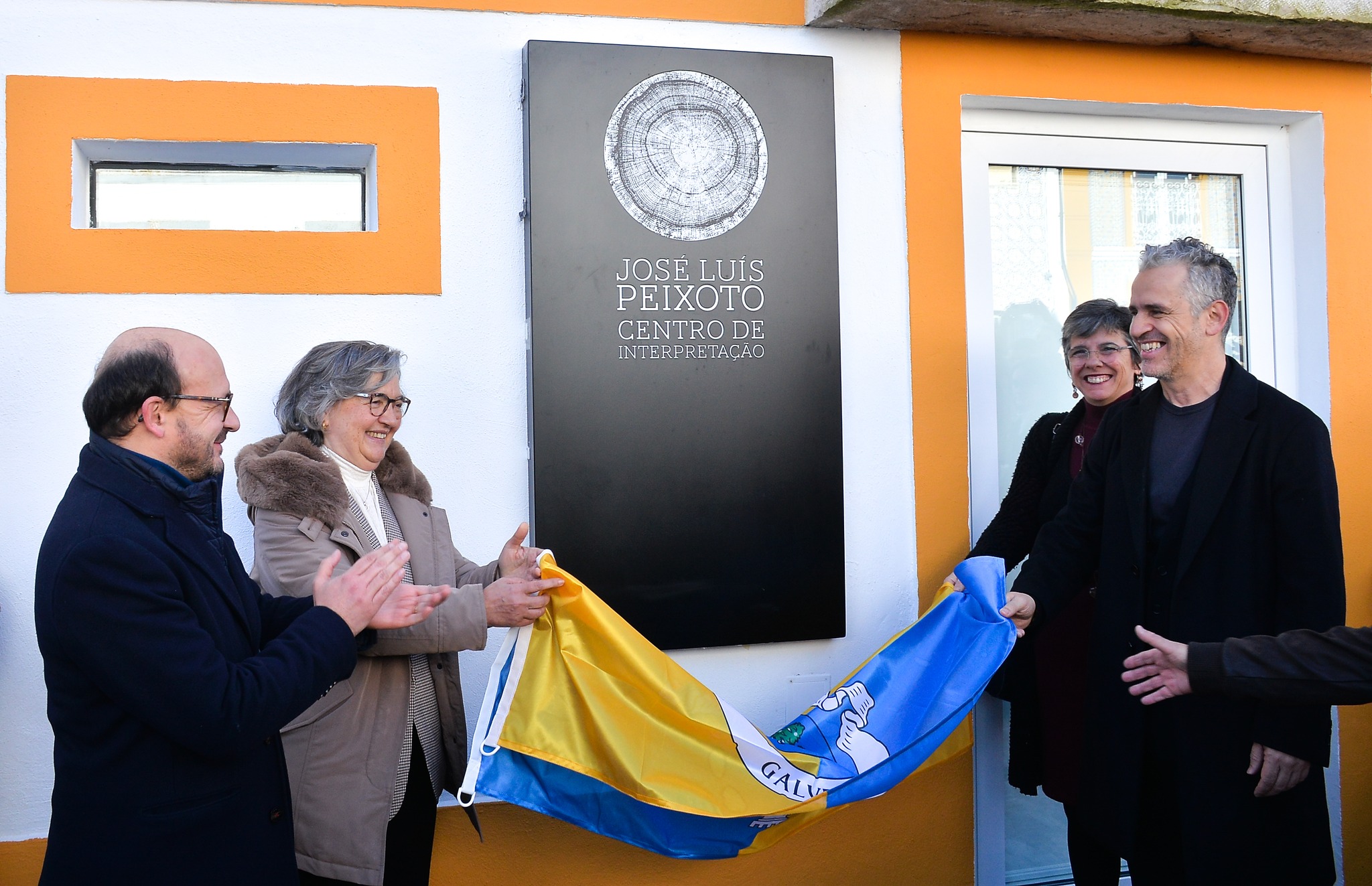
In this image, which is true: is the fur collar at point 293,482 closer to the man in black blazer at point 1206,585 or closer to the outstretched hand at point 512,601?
the outstretched hand at point 512,601

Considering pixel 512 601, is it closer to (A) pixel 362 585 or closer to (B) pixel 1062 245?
(A) pixel 362 585

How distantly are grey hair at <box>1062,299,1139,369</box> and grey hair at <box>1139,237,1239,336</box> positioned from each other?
39cm

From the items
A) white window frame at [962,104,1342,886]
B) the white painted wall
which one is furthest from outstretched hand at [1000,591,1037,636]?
white window frame at [962,104,1342,886]

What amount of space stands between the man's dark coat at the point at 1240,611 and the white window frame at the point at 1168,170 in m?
0.87

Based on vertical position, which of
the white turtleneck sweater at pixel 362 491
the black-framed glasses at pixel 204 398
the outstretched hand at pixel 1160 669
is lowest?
the outstretched hand at pixel 1160 669

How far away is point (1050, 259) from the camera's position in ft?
11.5

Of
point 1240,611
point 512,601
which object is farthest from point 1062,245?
point 512,601

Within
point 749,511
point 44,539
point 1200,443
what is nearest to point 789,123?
point 749,511

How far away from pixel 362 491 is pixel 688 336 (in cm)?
105

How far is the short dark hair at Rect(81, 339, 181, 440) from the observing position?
1.69 metres

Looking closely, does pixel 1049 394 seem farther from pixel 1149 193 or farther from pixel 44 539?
pixel 44 539

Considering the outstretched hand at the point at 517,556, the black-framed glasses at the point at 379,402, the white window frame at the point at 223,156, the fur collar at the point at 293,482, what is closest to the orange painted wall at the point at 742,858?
the outstretched hand at the point at 517,556

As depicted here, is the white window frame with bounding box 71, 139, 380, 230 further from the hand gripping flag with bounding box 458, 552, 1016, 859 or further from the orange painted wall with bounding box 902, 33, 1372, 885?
the orange painted wall with bounding box 902, 33, 1372, 885

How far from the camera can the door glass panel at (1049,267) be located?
344 cm
